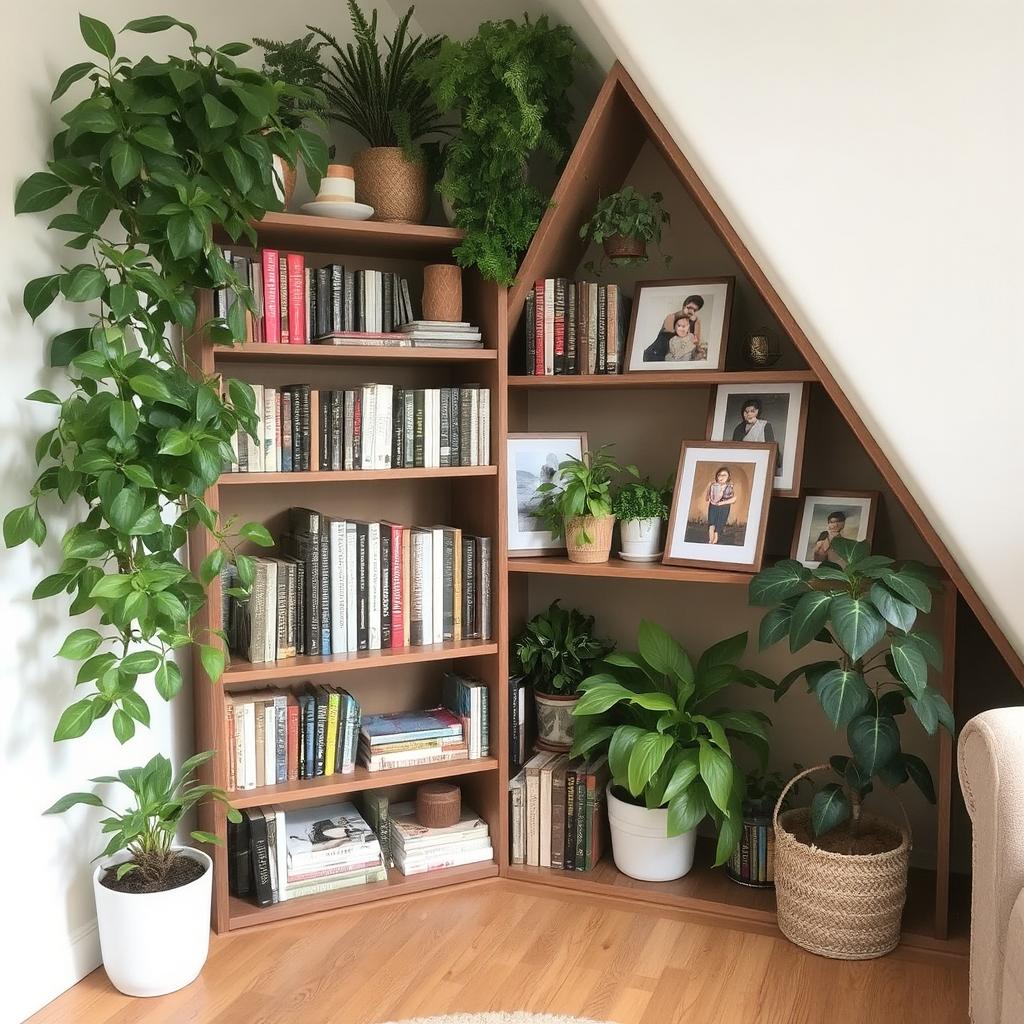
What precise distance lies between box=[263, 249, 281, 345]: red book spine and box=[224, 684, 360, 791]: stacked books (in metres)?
0.85

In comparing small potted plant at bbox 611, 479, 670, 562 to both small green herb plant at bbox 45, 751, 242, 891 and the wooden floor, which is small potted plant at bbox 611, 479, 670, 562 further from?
small green herb plant at bbox 45, 751, 242, 891

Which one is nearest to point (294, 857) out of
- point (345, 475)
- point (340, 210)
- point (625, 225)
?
point (345, 475)

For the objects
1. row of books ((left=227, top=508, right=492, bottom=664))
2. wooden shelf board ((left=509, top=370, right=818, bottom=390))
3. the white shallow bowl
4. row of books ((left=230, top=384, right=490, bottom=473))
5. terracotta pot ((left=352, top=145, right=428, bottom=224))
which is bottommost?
row of books ((left=227, top=508, right=492, bottom=664))

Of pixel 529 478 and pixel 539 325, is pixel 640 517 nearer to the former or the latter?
pixel 529 478

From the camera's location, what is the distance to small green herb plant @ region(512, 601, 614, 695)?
2771mm

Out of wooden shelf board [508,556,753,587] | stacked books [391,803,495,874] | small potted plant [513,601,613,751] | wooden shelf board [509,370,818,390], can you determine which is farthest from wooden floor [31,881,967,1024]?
wooden shelf board [509,370,818,390]

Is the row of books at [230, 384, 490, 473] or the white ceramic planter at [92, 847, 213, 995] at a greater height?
the row of books at [230, 384, 490, 473]

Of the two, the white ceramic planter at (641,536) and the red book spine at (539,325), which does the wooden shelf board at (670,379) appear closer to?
the red book spine at (539,325)

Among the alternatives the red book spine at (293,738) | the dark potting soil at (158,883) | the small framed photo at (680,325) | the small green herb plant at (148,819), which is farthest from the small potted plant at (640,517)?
the dark potting soil at (158,883)

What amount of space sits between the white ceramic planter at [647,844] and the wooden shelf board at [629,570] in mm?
564

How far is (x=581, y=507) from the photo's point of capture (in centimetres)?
258

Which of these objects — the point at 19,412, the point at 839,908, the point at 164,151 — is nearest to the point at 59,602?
the point at 19,412

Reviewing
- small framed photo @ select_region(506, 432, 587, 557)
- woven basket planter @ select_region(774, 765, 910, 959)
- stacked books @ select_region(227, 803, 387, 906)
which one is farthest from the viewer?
small framed photo @ select_region(506, 432, 587, 557)

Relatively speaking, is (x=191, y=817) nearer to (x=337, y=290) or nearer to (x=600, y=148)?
(x=337, y=290)
